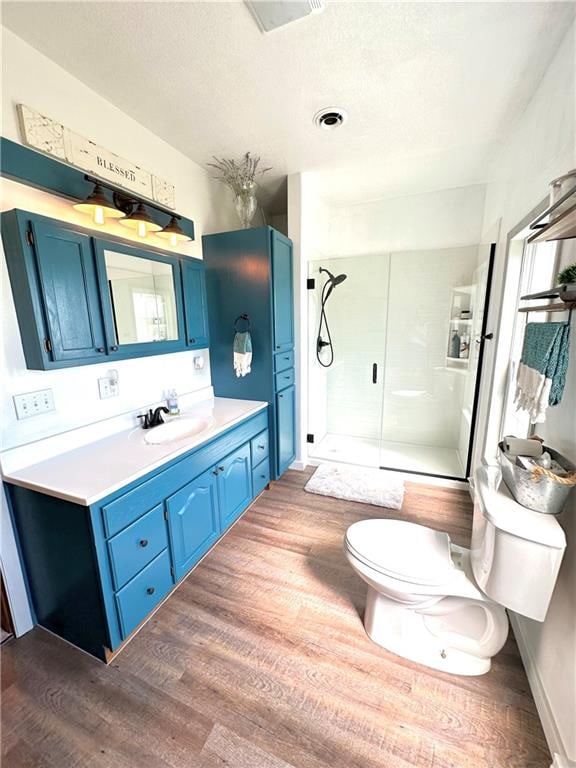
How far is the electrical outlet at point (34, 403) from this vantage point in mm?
1354

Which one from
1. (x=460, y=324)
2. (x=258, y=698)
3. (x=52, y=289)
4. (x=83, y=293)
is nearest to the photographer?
(x=258, y=698)

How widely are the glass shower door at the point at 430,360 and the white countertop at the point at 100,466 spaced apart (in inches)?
87.7

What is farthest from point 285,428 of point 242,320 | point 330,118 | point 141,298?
point 330,118

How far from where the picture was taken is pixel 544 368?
3.86 feet

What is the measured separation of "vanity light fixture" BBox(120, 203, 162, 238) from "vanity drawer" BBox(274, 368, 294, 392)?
1343 millimetres

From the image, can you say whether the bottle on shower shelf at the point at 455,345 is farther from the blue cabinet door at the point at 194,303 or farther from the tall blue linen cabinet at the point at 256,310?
the blue cabinet door at the point at 194,303

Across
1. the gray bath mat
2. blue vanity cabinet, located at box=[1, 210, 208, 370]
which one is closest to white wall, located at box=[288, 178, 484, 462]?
the gray bath mat

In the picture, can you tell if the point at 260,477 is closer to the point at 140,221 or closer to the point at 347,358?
the point at 347,358

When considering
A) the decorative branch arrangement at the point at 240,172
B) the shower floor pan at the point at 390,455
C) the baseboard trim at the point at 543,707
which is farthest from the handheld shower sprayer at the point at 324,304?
the baseboard trim at the point at 543,707

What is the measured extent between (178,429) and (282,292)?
137 centimetres

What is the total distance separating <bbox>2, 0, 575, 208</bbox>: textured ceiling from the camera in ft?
4.08

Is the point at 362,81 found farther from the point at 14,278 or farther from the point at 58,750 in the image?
the point at 58,750

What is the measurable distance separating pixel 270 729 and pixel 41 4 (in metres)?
2.89

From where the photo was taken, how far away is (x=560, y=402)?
1.23 metres
